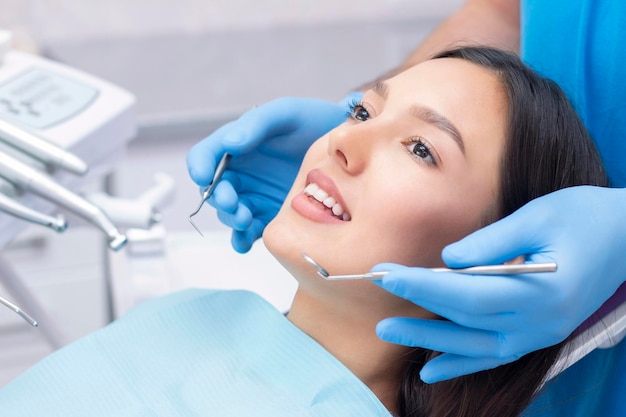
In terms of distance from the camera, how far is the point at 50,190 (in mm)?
1053

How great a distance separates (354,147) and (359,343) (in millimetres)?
250

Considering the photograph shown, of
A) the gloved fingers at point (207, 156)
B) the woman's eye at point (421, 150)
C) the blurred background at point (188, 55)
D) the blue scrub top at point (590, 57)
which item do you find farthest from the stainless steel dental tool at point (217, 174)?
the blurred background at point (188, 55)

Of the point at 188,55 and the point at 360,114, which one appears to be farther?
the point at 188,55

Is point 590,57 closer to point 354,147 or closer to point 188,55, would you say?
point 354,147

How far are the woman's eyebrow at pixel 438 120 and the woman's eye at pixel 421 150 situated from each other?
3 centimetres

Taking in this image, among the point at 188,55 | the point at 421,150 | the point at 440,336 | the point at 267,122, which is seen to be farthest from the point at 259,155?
the point at 188,55

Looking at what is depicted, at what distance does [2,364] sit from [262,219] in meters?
1.04

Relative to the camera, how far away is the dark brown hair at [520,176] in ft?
3.19

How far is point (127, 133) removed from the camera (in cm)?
131

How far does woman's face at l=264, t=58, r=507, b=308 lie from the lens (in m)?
0.93

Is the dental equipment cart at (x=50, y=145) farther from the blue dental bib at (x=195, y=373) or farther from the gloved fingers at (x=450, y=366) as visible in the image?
the gloved fingers at (x=450, y=366)

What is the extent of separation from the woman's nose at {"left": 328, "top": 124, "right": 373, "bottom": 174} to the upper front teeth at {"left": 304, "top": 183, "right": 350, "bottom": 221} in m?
0.04

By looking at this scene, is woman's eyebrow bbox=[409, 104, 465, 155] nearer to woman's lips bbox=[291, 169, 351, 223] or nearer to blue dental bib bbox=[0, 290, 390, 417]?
woman's lips bbox=[291, 169, 351, 223]

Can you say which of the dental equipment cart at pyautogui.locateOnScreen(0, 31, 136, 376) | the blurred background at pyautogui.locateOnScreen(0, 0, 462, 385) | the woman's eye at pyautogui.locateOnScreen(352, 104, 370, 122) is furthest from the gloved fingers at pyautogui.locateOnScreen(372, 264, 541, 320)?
the blurred background at pyautogui.locateOnScreen(0, 0, 462, 385)
